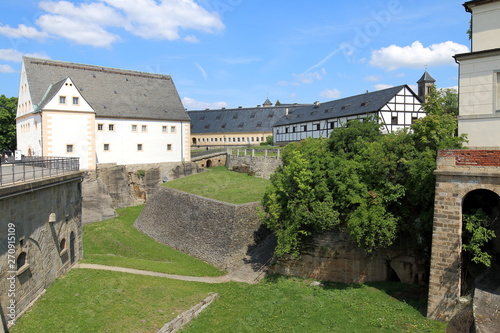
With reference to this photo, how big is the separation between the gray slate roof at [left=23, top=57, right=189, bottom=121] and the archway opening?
33.0 metres

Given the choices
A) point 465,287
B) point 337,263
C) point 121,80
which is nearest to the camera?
point 465,287

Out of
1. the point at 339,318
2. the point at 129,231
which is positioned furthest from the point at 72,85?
the point at 339,318

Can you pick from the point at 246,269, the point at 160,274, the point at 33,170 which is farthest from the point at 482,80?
the point at 33,170

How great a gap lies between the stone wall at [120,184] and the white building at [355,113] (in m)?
12.5

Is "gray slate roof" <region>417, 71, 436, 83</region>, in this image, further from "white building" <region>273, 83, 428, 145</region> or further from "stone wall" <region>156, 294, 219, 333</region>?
"stone wall" <region>156, 294, 219, 333</region>

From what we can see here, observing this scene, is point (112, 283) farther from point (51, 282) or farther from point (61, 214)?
point (61, 214)

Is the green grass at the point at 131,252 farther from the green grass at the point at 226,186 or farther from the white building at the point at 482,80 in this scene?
the white building at the point at 482,80

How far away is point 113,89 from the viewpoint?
41844 mm

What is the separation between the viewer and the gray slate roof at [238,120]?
64500 millimetres

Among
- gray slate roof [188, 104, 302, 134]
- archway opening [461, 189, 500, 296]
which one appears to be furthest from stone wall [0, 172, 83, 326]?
gray slate roof [188, 104, 302, 134]

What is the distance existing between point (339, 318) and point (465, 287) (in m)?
4.90

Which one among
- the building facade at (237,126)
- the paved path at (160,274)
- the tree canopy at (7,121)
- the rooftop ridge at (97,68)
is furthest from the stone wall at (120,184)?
the building facade at (237,126)

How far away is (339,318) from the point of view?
1541 centimetres

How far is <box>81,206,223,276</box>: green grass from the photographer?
22.6 metres
